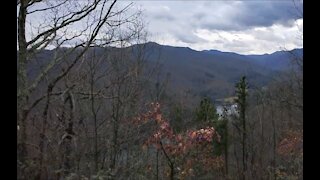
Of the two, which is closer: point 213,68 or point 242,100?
point 242,100

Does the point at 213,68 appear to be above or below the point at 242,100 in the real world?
above

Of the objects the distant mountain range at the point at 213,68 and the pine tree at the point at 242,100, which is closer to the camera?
the distant mountain range at the point at 213,68

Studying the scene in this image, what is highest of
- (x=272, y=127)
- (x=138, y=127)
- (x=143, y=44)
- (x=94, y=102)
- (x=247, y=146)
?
(x=143, y=44)

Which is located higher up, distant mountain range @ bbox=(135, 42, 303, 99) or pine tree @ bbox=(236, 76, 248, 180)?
distant mountain range @ bbox=(135, 42, 303, 99)

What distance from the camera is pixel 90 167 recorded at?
4.81 metres

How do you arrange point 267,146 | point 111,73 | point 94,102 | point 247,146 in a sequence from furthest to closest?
point 247,146
point 267,146
point 111,73
point 94,102

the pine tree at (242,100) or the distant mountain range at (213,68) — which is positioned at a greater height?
the distant mountain range at (213,68)

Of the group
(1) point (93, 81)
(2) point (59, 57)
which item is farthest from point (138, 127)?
(2) point (59, 57)

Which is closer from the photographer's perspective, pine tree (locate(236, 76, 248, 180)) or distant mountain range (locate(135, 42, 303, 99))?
distant mountain range (locate(135, 42, 303, 99))
